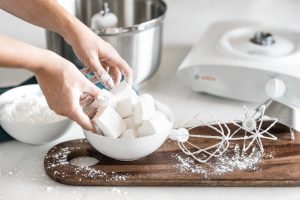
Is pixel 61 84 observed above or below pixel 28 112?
above

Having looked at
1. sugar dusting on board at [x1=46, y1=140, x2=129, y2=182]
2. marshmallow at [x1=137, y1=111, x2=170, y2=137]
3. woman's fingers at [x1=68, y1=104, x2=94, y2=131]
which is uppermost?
woman's fingers at [x1=68, y1=104, x2=94, y2=131]

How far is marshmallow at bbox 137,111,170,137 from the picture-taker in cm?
109

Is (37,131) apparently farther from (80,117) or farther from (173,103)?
(173,103)

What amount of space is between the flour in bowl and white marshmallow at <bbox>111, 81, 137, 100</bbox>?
5.6 inches

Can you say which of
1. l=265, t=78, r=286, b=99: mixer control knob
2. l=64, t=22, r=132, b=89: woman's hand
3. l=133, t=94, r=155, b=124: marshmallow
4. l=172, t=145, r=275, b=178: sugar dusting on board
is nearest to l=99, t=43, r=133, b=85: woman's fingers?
l=64, t=22, r=132, b=89: woman's hand

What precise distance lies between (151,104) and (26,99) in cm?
31

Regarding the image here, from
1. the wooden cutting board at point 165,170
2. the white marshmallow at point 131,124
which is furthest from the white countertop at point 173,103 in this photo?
the white marshmallow at point 131,124

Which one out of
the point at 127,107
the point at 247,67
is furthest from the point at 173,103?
the point at 127,107

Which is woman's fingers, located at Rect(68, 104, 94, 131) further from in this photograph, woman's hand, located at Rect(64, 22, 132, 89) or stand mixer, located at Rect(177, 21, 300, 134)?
stand mixer, located at Rect(177, 21, 300, 134)

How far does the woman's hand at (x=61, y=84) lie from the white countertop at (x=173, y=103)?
177mm

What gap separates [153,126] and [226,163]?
0.18 m

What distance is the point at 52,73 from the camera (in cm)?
98

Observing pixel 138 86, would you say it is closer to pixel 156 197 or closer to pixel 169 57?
pixel 169 57

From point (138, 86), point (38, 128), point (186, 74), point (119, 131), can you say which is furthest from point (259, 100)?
point (38, 128)
